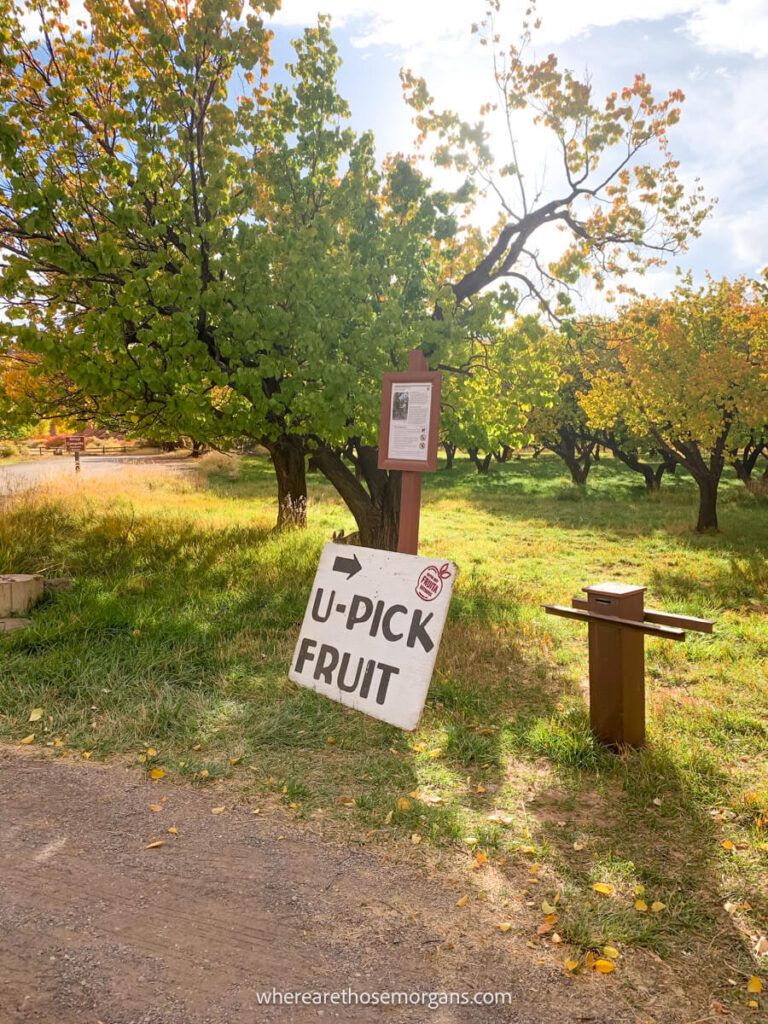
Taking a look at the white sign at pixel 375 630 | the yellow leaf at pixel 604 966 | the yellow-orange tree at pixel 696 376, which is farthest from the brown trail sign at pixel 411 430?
the yellow-orange tree at pixel 696 376

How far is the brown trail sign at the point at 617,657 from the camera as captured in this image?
436 cm

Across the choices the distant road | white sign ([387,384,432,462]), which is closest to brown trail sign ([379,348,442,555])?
white sign ([387,384,432,462])

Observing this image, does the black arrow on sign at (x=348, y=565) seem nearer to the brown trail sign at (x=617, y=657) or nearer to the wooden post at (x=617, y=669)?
the brown trail sign at (x=617, y=657)

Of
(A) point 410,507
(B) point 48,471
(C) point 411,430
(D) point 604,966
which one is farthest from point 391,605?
(B) point 48,471

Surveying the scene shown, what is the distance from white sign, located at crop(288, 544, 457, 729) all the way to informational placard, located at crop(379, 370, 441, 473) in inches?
28.2

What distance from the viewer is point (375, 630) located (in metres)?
4.86

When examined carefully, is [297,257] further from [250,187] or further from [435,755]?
[435,755]

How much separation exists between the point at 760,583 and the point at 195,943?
31.3 feet

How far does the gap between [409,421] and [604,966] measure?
137 inches

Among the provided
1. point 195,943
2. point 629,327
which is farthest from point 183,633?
point 629,327

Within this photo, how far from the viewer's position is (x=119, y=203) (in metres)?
7.14

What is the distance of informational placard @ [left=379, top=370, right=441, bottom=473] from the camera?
483 cm

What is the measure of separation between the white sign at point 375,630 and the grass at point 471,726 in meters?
0.24

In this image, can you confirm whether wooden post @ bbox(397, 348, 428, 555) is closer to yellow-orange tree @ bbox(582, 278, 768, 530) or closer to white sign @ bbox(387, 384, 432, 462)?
white sign @ bbox(387, 384, 432, 462)
